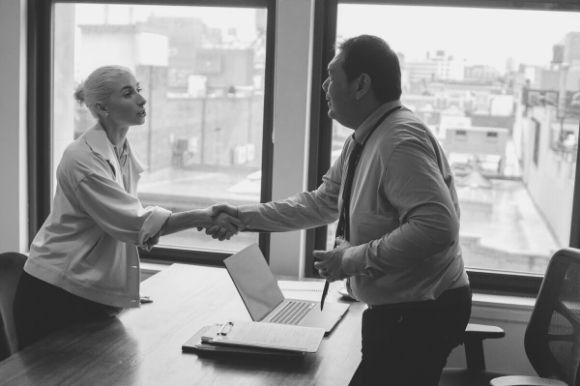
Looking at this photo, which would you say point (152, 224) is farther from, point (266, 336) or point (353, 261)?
point (353, 261)

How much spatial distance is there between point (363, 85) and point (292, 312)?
903 mm

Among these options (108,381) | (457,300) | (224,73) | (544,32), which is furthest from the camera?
(224,73)

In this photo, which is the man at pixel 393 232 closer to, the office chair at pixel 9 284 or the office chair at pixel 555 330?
the office chair at pixel 555 330

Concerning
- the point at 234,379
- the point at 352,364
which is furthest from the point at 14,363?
the point at 352,364

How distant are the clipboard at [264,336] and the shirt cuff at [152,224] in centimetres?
36

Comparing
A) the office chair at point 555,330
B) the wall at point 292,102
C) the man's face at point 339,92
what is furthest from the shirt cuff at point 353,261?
the wall at point 292,102

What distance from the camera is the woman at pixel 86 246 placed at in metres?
2.30

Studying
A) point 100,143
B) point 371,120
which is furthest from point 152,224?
point 371,120

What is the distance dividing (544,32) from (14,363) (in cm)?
264

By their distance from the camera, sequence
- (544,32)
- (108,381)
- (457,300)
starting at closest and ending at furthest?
1. (108,381)
2. (457,300)
3. (544,32)

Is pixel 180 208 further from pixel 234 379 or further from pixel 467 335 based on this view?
pixel 234 379

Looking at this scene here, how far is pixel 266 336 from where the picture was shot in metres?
2.09

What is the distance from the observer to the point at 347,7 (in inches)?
138

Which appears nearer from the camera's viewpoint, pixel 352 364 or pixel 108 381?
pixel 108 381
